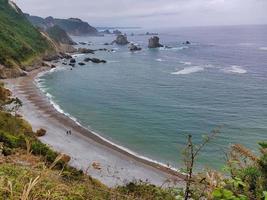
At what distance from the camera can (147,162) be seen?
37.0 metres

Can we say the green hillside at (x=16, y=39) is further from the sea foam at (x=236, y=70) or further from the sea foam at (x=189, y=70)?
the sea foam at (x=236, y=70)

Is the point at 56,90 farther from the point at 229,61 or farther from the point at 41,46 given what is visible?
the point at 229,61

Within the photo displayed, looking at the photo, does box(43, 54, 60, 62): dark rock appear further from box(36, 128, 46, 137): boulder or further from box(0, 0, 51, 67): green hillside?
box(36, 128, 46, 137): boulder

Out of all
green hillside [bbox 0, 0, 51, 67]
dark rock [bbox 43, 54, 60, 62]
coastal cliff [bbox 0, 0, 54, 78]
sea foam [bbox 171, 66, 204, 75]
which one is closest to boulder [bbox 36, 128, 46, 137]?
coastal cliff [bbox 0, 0, 54, 78]

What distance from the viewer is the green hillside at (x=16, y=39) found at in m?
81.4

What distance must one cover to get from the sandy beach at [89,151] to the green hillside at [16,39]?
84.1 ft

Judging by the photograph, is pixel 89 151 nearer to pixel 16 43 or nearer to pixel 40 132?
pixel 40 132

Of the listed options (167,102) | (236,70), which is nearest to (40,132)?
(167,102)

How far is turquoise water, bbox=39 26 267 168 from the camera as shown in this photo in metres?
42.5

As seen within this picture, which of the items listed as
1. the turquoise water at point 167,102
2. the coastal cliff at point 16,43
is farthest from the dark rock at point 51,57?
the turquoise water at point 167,102

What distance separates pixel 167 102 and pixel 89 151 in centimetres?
2141

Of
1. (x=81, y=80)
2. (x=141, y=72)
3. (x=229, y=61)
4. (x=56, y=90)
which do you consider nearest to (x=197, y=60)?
(x=229, y=61)

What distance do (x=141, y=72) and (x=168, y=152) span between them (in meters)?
49.8

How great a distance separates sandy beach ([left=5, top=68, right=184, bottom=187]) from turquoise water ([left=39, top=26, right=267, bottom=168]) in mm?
1978
